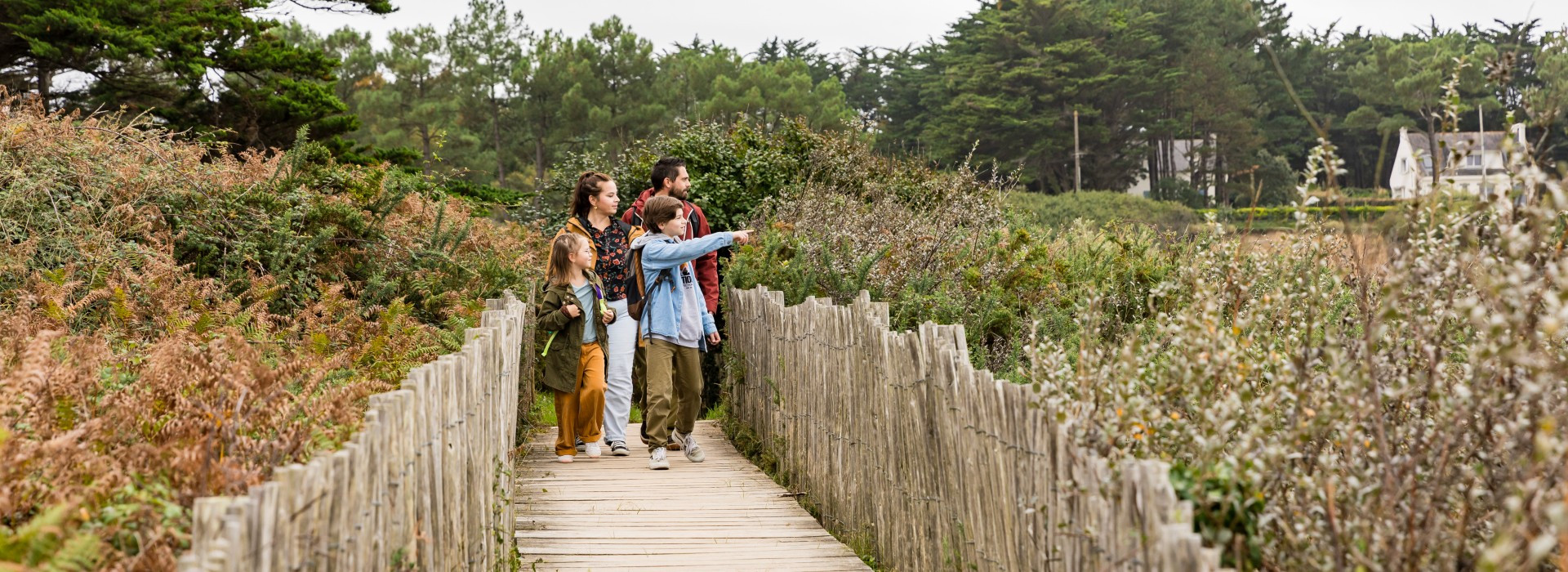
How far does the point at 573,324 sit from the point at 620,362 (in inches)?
14.0

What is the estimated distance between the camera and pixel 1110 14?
50281 mm

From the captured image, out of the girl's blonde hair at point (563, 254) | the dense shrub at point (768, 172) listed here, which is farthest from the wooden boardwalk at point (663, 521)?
the dense shrub at point (768, 172)

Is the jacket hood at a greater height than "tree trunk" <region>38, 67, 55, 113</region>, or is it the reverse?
"tree trunk" <region>38, 67, 55, 113</region>

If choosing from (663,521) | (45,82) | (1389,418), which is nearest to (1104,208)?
(45,82)

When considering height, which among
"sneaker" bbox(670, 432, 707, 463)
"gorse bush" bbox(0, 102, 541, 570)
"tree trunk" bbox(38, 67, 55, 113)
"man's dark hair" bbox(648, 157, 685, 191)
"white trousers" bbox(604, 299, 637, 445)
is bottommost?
"sneaker" bbox(670, 432, 707, 463)

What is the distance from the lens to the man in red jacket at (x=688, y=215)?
7730mm

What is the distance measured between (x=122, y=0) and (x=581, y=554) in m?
10.7

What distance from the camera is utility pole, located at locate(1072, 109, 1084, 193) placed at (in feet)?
153

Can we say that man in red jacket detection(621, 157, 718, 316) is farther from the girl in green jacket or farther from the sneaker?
the sneaker

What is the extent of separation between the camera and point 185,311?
648cm

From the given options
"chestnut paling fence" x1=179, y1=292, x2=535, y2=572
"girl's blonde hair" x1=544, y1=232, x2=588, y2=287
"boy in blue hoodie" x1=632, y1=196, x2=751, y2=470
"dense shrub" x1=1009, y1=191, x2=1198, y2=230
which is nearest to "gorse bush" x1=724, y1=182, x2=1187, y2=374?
"boy in blue hoodie" x1=632, y1=196, x2=751, y2=470

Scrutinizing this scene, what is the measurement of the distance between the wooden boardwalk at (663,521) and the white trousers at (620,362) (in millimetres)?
343

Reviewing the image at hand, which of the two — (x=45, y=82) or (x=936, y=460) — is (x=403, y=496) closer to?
(x=936, y=460)

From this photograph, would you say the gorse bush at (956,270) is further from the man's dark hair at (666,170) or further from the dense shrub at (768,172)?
the dense shrub at (768,172)
